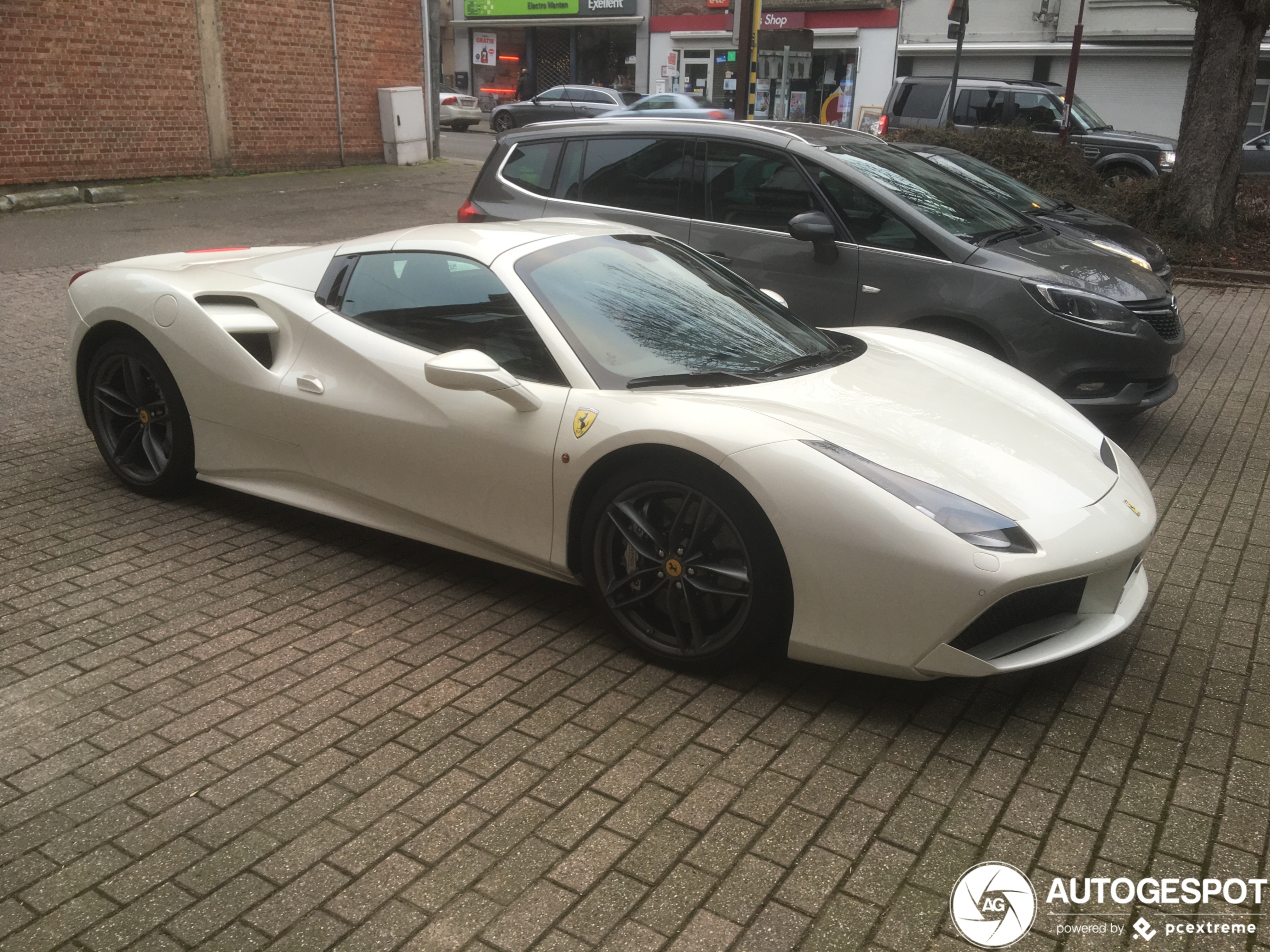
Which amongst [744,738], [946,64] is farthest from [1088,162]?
[946,64]

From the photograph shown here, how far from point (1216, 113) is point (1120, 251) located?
6373 millimetres

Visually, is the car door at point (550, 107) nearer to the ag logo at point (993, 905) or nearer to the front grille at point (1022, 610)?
the front grille at point (1022, 610)

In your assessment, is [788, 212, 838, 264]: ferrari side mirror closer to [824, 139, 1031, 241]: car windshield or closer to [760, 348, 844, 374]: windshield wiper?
[824, 139, 1031, 241]: car windshield

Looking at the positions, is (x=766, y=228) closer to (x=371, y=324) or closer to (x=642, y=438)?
(x=371, y=324)

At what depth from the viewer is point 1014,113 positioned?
1883 centimetres

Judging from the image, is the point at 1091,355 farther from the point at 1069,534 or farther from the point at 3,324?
the point at 3,324

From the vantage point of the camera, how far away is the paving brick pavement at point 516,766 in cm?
268

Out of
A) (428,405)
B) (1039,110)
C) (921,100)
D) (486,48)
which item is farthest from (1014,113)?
(486,48)

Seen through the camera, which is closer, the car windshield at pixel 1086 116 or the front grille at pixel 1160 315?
the front grille at pixel 1160 315

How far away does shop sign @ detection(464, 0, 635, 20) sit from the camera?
40938 millimetres

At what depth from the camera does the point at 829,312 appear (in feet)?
21.6

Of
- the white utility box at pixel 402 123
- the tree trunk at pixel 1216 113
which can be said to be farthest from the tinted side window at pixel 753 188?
the white utility box at pixel 402 123

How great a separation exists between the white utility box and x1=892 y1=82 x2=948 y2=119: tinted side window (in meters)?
8.62

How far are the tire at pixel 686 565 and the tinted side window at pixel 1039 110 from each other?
1690 cm
